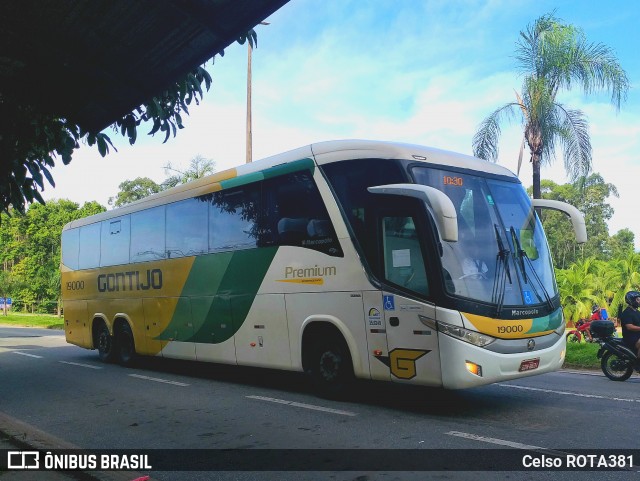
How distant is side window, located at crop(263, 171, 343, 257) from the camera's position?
8.52 metres

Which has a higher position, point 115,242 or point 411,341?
point 115,242

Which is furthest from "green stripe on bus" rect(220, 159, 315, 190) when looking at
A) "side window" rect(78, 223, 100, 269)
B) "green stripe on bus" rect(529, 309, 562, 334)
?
"side window" rect(78, 223, 100, 269)

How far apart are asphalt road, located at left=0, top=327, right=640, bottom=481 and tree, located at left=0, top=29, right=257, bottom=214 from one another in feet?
9.40

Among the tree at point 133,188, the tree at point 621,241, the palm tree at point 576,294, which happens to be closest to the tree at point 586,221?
→ the tree at point 621,241

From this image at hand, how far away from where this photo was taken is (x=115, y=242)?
14.2 m

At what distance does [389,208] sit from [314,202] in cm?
138

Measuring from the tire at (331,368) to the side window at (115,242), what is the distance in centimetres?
663

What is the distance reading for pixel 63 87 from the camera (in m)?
5.09

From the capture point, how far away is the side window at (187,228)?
11156 millimetres

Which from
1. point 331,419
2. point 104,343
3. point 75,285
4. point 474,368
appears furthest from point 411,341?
point 75,285

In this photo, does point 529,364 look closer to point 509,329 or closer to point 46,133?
point 509,329

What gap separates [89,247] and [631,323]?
41.1 feet

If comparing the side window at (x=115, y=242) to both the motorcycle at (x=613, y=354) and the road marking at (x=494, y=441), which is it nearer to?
the road marking at (x=494, y=441)

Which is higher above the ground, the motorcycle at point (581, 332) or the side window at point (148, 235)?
the side window at point (148, 235)
